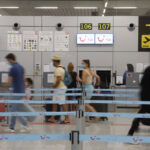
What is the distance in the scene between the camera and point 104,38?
10516 mm

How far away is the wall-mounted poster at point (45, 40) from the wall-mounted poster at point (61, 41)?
222mm


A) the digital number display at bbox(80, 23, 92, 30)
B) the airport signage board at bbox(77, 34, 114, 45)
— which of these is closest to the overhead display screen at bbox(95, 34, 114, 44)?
the airport signage board at bbox(77, 34, 114, 45)

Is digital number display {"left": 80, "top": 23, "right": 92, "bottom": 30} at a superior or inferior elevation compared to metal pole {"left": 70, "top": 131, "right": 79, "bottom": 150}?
superior

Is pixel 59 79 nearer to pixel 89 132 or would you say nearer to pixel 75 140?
pixel 89 132

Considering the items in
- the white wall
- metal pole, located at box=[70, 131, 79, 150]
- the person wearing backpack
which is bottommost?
metal pole, located at box=[70, 131, 79, 150]

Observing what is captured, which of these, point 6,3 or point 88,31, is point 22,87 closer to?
point 88,31

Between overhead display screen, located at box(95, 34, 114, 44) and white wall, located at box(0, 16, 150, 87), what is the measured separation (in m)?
0.17

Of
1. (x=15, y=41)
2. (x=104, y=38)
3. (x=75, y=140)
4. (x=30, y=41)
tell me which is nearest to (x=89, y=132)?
(x=75, y=140)

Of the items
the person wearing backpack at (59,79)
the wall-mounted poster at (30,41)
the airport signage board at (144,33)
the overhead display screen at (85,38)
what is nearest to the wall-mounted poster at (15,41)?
the wall-mounted poster at (30,41)

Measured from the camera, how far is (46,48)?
10.6 metres

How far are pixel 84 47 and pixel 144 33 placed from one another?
7.28 ft

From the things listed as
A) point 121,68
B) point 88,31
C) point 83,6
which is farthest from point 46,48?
point 83,6

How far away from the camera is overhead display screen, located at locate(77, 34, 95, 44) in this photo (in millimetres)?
10531

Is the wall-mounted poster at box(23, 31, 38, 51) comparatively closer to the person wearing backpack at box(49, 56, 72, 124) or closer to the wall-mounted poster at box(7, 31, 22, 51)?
the wall-mounted poster at box(7, 31, 22, 51)
